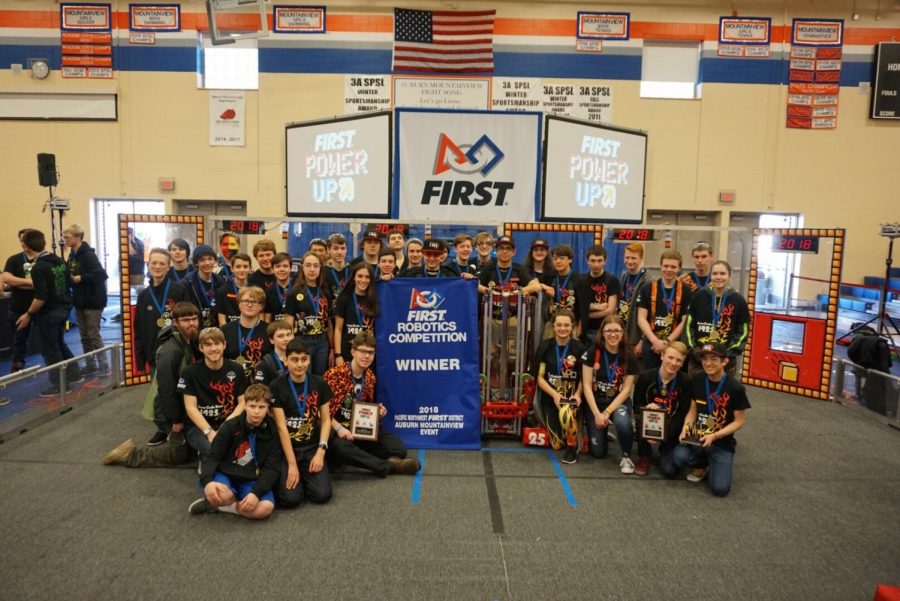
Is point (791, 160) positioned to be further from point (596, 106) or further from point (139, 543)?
point (139, 543)

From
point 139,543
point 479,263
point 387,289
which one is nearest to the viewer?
→ point 139,543

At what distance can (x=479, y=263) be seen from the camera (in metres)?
6.28

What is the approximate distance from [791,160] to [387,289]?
36.1 ft

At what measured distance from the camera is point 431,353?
5.15 metres

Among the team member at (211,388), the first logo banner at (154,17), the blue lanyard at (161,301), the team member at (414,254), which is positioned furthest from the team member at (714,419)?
the first logo banner at (154,17)

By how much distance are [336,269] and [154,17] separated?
968 cm

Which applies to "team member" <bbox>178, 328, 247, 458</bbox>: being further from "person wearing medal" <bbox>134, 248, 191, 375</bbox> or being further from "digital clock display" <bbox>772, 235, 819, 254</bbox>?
"digital clock display" <bbox>772, 235, 819, 254</bbox>

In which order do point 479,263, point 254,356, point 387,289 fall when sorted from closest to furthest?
point 254,356 < point 387,289 < point 479,263

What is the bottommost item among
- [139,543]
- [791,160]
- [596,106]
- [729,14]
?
[139,543]

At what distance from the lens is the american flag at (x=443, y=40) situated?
1139 cm

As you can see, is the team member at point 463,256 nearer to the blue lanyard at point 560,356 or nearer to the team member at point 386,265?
the team member at point 386,265

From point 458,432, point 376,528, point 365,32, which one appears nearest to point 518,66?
point 365,32

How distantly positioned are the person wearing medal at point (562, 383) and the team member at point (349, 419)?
1.39m

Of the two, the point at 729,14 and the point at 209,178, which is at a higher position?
the point at 729,14
